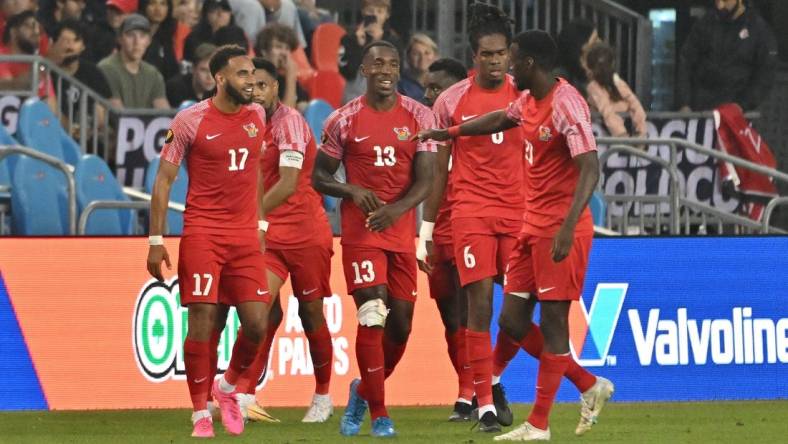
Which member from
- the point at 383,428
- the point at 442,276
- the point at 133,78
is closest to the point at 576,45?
the point at 133,78

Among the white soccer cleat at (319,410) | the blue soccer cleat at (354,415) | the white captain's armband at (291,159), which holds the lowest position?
the white soccer cleat at (319,410)

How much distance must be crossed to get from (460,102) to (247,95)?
1588mm

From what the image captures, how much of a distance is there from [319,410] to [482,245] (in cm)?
192

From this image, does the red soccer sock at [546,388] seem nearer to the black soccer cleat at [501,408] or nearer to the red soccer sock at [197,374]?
the black soccer cleat at [501,408]

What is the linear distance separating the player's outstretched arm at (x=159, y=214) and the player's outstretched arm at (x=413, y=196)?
130 cm

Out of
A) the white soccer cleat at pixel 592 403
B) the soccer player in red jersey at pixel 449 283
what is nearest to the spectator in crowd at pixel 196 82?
the soccer player in red jersey at pixel 449 283

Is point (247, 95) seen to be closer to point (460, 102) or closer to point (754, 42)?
point (460, 102)

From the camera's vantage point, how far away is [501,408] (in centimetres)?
1096

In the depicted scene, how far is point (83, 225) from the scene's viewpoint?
1445cm

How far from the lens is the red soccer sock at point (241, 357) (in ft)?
36.4

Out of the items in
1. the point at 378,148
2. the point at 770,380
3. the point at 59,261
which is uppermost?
the point at 378,148

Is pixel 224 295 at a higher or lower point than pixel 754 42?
lower

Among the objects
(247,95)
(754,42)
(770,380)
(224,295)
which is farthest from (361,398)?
(754,42)

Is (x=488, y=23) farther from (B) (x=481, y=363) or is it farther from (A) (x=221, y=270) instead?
(A) (x=221, y=270)
